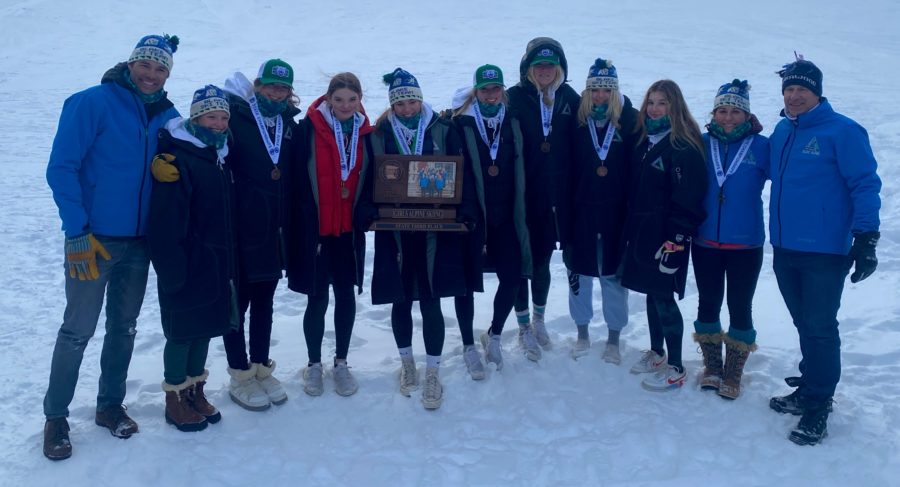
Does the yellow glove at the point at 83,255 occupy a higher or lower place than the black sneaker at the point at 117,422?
higher

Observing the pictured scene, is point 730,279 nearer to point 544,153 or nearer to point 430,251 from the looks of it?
point 544,153

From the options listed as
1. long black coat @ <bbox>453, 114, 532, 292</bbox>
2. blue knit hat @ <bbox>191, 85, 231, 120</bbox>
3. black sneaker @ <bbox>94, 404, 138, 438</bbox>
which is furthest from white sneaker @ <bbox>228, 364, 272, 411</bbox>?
blue knit hat @ <bbox>191, 85, 231, 120</bbox>

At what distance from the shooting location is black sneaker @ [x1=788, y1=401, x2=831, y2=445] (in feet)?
14.9

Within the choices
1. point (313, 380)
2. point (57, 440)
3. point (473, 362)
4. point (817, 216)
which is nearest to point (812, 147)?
point (817, 216)

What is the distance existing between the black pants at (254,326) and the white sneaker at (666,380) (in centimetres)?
279

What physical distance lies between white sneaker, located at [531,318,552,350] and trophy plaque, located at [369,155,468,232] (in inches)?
60.5

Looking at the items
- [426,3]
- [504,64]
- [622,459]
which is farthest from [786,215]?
[426,3]

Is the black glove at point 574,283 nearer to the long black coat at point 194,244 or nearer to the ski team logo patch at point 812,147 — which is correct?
the ski team logo patch at point 812,147

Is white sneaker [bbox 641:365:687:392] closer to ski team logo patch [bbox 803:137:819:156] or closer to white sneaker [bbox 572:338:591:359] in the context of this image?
white sneaker [bbox 572:338:591:359]

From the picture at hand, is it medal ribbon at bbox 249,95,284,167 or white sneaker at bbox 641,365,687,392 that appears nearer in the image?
medal ribbon at bbox 249,95,284,167

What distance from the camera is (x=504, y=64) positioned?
20906 millimetres

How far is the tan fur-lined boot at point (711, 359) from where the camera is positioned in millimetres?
5180

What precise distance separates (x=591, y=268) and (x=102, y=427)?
3.55m

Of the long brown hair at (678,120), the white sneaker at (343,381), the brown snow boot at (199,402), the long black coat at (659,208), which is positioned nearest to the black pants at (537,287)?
the long black coat at (659,208)
